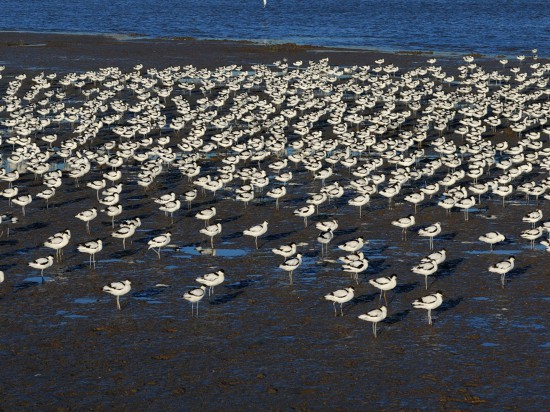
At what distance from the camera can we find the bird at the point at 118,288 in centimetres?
2683

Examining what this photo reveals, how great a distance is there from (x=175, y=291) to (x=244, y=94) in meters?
32.6

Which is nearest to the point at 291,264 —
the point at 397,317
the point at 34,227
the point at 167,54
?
the point at 397,317

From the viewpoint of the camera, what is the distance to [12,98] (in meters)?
57.4

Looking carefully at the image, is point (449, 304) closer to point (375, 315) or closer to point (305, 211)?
point (375, 315)

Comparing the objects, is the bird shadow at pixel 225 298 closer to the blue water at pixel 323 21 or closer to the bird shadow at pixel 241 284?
the bird shadow at pixel 241 284

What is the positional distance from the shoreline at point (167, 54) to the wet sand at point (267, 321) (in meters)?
40.6

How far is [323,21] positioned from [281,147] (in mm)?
82620

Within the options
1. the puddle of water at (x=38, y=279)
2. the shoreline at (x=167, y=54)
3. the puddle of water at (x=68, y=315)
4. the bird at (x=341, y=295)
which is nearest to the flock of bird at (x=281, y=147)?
the bird at (x=341, y=295)

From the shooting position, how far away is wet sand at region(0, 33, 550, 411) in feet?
71.6

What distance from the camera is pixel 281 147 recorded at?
45.8 metres

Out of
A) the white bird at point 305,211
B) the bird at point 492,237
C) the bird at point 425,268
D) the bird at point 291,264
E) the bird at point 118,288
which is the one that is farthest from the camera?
the white bird at point 305,211

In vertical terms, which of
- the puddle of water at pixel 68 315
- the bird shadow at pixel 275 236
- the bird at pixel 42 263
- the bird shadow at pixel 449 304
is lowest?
the bird shadow at pixel 275 236

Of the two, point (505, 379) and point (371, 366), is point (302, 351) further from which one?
point (505, 379)

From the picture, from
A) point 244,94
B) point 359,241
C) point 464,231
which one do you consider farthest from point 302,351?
point 244,94
